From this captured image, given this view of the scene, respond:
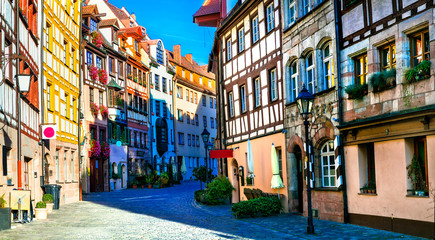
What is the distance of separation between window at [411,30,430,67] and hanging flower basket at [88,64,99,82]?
31.6 metres

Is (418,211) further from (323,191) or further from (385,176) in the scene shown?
(323,191)

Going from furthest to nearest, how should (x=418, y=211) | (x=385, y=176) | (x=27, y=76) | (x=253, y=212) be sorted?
(x=253, y=212) → (x=27, y=76) → (x=385, y=176) → (x=418, y=211)

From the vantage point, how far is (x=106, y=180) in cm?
4488

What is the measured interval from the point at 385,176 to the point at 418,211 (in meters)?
1.60

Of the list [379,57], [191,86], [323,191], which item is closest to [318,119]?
[323,191]

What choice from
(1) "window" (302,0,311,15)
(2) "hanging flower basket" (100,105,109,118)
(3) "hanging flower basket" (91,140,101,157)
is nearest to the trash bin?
(1) "window" (302,0,311,15)

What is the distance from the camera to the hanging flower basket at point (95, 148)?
4162cm

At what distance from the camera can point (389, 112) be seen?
14.2 m

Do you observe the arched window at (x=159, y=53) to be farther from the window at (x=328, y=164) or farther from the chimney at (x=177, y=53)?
the window at (x=328, y=164)

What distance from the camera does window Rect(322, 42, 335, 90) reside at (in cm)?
1760

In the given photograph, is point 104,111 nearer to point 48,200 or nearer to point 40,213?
point 48,200

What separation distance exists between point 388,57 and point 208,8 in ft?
64.2

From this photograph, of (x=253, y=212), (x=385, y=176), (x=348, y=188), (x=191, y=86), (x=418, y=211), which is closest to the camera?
(x=418, y=211)

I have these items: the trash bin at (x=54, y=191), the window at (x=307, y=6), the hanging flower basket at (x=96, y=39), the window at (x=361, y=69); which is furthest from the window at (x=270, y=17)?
the hanging flower basket at (x=96, y=39)
